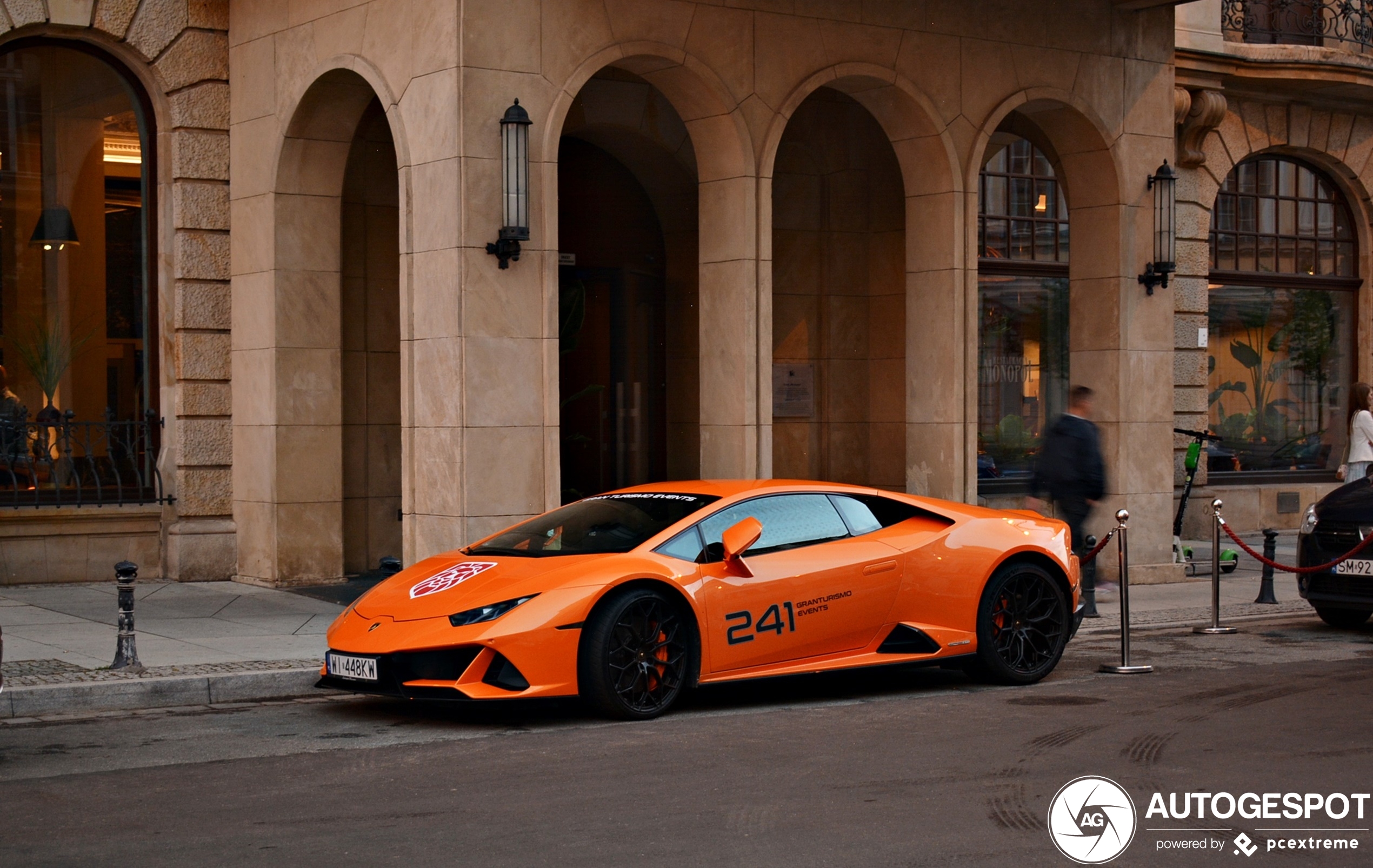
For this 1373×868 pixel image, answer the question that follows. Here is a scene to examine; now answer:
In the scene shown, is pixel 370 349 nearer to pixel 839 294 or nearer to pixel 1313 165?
pixel 839 294

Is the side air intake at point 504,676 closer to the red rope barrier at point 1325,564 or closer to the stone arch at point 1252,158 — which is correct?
the red rope barrier at point 1325,564

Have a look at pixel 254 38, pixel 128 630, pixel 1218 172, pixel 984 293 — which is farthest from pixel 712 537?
pixel 1218 172

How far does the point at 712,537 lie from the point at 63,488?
8416 millimetres

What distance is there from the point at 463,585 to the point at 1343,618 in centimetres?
805

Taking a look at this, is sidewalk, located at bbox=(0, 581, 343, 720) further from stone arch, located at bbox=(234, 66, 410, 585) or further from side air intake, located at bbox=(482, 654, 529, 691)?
side air intake, located at bbox=(482, 654, 529, 691)

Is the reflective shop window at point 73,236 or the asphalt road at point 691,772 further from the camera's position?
the reflective shop window at point 73,236

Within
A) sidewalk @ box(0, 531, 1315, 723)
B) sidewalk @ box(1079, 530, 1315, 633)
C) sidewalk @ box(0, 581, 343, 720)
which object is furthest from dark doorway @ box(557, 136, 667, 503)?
sidewalk @ box(1079, 530, 1315, 633)

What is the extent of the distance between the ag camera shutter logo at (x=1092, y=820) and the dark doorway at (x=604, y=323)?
10535 millimetres

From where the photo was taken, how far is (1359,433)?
674 inches

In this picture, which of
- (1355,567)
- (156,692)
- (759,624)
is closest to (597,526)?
(759,624)

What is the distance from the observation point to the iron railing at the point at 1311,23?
20.3m

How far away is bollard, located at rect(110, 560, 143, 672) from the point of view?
9.53 m

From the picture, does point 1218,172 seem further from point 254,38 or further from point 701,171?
point 254,38

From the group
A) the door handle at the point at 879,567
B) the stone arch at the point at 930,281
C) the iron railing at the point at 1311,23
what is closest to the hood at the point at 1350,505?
the stone arch at the point at 930,281
